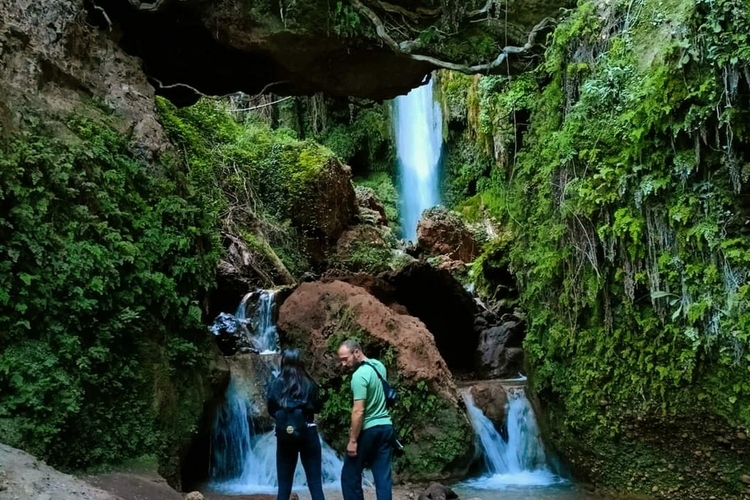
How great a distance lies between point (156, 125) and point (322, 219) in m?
8.74

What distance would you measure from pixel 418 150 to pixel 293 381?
21.1 meters

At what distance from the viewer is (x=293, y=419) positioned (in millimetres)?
4777

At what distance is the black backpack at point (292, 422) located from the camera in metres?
4.77

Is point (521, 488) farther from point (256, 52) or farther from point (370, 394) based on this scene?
point (256, 52)

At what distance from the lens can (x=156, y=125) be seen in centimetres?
767

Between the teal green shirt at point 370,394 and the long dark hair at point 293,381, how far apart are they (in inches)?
16.3

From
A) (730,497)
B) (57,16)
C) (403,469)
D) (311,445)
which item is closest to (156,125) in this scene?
(57,16)

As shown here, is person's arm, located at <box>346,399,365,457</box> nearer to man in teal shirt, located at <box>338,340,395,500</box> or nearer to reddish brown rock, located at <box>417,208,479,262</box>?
man in teal shirt, located at <box>338,340,395,500</box>

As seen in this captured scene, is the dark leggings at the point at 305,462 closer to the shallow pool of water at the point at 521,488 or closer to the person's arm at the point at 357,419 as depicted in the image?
the person's arm at the point at 357,419

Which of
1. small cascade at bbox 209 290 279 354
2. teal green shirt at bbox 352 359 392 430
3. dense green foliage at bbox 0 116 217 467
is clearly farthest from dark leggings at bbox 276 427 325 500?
small cascade at bbox 209 290 279 354

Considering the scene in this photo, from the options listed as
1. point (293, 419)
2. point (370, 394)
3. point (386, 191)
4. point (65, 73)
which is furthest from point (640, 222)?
point (386, 191)

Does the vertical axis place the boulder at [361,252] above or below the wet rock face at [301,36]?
below

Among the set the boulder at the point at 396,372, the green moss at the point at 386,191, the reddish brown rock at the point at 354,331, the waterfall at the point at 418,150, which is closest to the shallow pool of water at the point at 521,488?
the boulder at the point at 396,372

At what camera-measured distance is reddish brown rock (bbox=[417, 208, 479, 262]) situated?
60.0 feet
